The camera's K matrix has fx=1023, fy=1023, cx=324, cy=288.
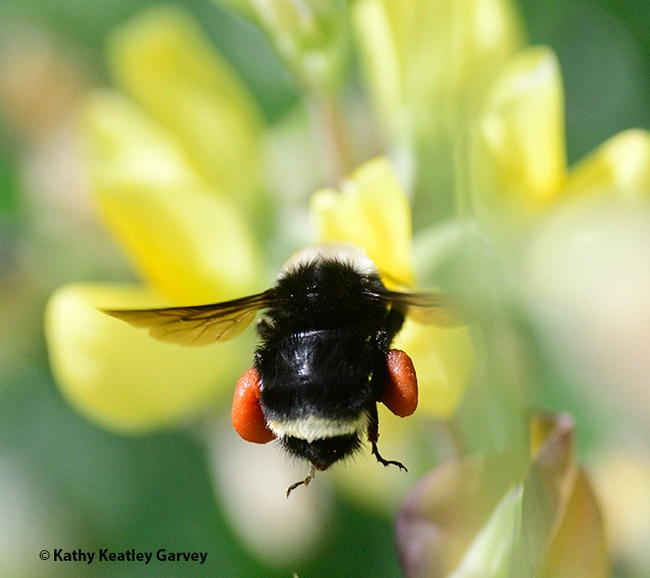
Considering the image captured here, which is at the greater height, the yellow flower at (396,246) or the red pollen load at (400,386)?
the yellow flower at (396,246)

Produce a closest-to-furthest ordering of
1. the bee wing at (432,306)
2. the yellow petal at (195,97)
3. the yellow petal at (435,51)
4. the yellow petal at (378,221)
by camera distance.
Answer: the bee wing at (432,306)
the yellow petal at (378,221)
the yellow petal at (435,51)
the yellow petal at (195,97)

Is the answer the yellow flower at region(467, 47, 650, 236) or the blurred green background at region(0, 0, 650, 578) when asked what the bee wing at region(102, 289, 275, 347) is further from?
the blurred green background at region(0, 0, 650, 578)

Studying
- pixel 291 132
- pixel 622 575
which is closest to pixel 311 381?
pixel 622 575

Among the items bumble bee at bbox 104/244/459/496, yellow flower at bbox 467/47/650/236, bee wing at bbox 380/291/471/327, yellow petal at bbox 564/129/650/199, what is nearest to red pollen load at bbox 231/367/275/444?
bumble bee at bbox 104/244/459/496

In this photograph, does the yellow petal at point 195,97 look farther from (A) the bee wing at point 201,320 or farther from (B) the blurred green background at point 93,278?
(A) the bee wing at point 201,320

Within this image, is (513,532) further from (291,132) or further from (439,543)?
(291,132)

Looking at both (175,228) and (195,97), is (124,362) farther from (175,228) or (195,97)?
(195,97)

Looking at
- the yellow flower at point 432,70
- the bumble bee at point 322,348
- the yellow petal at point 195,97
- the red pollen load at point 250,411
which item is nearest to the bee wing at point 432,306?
the bumble bee at point 322,348
